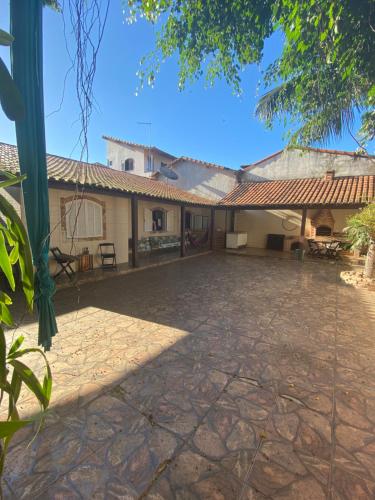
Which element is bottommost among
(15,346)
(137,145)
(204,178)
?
(15,346)

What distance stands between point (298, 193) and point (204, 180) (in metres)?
6.41

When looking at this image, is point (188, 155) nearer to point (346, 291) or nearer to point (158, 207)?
point (158, 207)

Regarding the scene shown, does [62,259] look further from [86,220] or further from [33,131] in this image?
[33,131]

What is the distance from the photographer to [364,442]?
6.33ft

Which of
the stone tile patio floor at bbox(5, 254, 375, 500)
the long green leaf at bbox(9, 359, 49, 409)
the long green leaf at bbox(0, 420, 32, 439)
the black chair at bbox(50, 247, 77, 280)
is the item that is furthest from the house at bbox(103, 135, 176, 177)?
the long green leaf at bbox(0, 420, 32, 439)

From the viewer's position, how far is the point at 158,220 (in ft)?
38.8

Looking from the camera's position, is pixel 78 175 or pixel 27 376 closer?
pixel 27 376

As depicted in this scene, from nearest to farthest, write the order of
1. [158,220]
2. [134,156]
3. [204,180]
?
[158,220], [204,180], [134,156]

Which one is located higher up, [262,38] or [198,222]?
[262,38]

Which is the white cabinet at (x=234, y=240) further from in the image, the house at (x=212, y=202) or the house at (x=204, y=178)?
the house at (x=204, y=178)

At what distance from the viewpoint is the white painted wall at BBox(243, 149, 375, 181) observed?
12.1 metres

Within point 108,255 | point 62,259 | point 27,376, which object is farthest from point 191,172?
point 27,376

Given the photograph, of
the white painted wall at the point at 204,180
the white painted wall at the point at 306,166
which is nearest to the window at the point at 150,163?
the white painted wall at the point at 204,180

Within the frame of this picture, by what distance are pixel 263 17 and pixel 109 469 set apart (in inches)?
178
